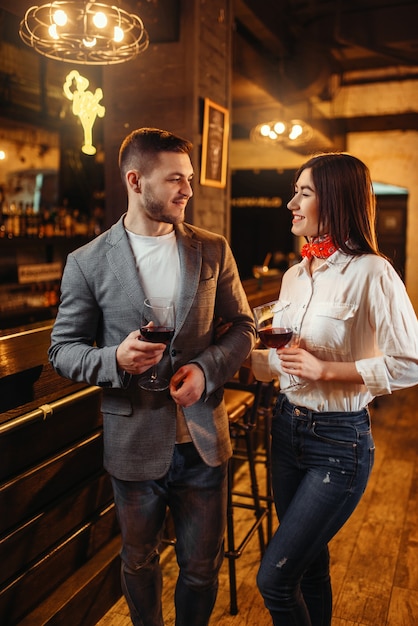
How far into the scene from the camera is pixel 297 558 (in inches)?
69.4

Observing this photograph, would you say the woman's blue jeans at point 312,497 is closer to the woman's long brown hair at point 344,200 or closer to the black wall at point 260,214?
the woman's long brown hair at point 344,200

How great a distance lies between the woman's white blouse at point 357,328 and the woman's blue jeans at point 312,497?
0.06 meters

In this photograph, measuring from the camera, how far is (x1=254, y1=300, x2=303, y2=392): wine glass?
5.82ft

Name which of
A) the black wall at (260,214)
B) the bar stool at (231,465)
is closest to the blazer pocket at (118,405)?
the bar stool at (231,465)

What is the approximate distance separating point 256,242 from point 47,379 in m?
8.70

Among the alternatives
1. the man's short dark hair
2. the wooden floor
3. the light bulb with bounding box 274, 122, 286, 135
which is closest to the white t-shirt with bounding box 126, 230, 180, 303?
the man's short dark hair

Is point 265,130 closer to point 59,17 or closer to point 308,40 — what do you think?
point 308,40

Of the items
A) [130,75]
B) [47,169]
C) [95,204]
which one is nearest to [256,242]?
[95,204]

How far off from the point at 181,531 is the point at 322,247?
106 centimetres

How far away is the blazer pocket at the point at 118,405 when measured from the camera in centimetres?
196

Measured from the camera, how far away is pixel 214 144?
4250 mm

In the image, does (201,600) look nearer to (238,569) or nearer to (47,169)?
(238,569)

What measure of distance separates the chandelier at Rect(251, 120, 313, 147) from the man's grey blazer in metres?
5.27

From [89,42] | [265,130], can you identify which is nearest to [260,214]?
[265,130]
